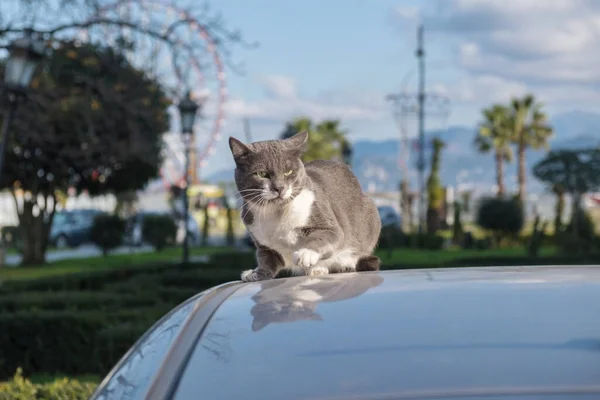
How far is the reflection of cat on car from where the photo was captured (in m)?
2.48

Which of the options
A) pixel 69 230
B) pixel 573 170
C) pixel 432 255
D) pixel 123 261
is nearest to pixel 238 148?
pixel 432 255

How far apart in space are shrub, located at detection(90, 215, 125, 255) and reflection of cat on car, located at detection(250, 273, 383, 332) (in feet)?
119

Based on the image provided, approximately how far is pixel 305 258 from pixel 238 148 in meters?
0.53

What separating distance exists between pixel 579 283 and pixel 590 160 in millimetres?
40901

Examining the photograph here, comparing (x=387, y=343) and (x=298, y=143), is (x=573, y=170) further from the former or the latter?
(x=387, y=343)

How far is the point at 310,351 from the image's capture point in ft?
7.06

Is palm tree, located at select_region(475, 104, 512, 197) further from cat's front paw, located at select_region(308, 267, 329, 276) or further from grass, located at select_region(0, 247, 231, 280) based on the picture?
cat's front paw, located at select_region(308, 267, 329, 276)

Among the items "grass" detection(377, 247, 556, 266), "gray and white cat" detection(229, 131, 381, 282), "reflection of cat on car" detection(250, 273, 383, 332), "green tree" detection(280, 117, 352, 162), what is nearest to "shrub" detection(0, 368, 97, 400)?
"gray and white cat" detection(229, 131, 381, 282)

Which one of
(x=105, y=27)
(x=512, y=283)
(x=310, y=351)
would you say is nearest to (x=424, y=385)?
(x=310, y=351)

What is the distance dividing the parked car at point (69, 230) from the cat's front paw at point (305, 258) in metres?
46.4

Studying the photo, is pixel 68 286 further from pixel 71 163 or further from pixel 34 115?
pixel 71 163

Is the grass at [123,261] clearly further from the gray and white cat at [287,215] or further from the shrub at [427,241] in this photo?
the gray and white cat at [287,215]

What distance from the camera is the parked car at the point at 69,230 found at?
50906 mm

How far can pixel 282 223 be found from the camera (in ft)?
14.2
